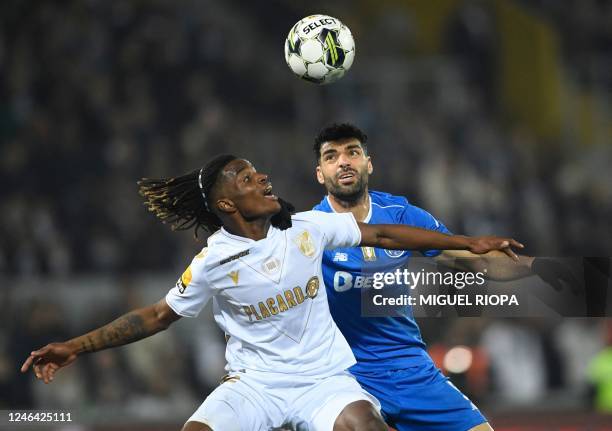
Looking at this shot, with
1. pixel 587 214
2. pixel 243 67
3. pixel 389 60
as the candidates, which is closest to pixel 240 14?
pixel 243 67

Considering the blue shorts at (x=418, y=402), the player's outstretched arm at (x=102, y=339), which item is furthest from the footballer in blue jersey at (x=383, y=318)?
the player's outstretched arm at (x=102, y=339)

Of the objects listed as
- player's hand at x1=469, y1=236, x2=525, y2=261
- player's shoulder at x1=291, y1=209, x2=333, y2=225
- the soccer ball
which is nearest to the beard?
player's shoulder at x1=291, y1=209, x2=333, y2=225

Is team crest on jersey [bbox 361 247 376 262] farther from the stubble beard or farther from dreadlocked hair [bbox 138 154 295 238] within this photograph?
dreadlocked hair [bbox 138 154 295 238]

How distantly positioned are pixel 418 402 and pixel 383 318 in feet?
1.55

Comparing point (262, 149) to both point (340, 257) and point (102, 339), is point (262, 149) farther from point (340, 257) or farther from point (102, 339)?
point (102, 339)

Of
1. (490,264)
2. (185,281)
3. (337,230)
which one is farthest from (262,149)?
(185,281)

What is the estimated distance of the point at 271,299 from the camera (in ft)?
16.0

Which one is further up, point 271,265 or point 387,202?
point 387,202

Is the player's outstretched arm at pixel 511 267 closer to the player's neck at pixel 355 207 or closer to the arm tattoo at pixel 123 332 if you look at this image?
the player's neck at pixel 355 207

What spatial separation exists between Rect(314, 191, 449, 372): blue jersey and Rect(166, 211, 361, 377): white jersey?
1.46ft

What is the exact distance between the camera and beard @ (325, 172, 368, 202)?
5.60m

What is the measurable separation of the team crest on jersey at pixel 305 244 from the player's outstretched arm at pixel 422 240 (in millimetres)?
263

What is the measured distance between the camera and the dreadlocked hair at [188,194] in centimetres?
511

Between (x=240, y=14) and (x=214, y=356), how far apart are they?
19.3 ft
